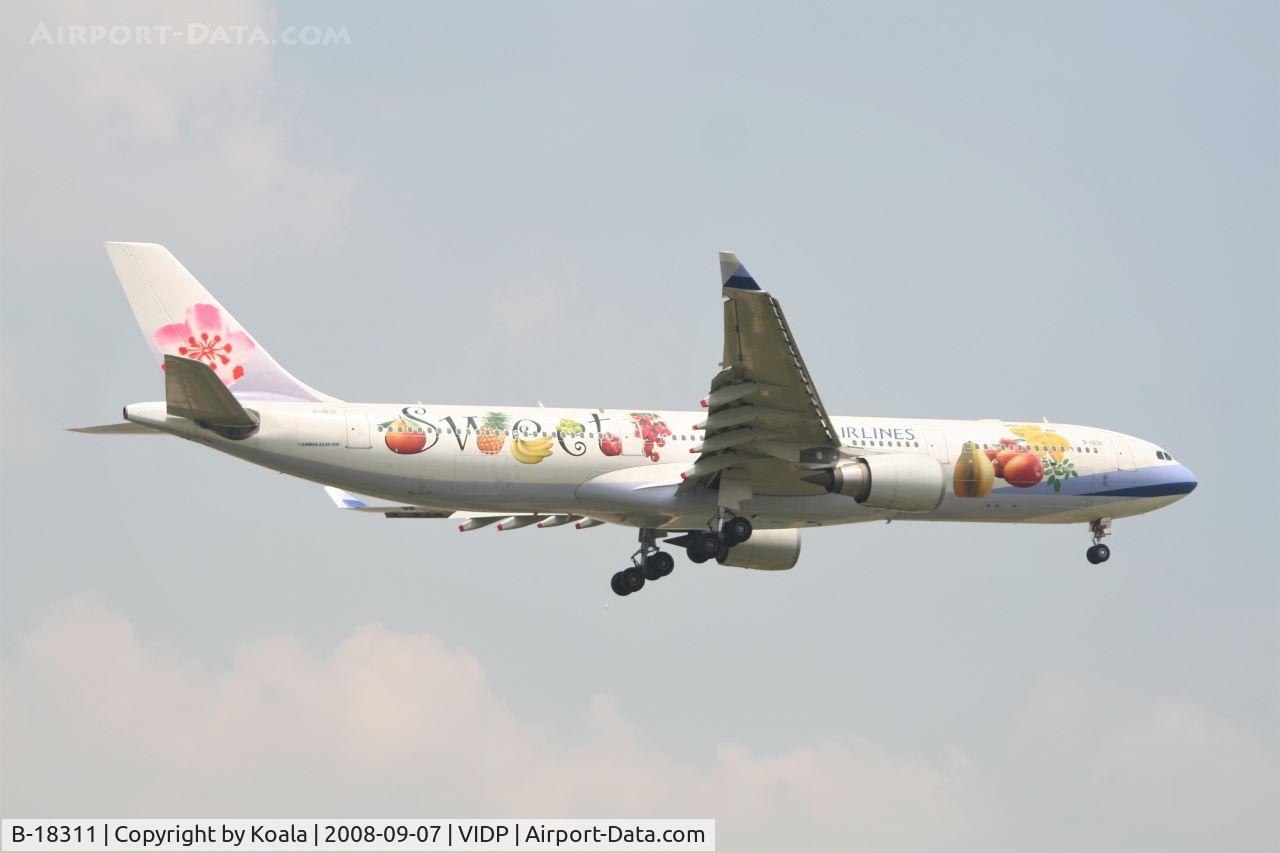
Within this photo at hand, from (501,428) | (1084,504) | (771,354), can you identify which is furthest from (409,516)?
(1084,504)

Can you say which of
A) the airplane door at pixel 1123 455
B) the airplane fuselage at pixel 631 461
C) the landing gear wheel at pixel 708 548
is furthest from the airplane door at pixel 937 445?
the landing gear wheel at pixel 708 548

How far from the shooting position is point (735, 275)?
29891mm

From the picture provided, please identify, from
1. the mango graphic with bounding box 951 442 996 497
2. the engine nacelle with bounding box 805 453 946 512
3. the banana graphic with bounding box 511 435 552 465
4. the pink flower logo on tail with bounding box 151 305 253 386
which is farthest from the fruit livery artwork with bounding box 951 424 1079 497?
the pink flower logo on tail with bounding box 151 305 253 386

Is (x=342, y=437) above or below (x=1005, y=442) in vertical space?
below

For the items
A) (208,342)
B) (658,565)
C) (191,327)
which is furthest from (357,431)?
(658,565)

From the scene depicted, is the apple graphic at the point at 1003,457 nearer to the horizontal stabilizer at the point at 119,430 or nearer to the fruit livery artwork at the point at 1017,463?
the fruit livery artwork at the point at 1017,463

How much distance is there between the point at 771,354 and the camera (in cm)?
3175

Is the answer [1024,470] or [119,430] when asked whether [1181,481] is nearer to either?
[1024,470]

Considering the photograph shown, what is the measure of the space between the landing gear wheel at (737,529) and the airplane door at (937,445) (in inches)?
193

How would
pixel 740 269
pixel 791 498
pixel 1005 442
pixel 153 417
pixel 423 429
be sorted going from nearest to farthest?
pixel 740 269, pixel 153 417, pixel 423 429, pixel 791 498, pixel 1005 442

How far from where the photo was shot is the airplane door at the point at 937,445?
3794 cm

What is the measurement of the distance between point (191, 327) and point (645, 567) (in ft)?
40.3

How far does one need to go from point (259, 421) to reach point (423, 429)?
3.36 meters

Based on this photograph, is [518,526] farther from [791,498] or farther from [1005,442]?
[1005,442]
